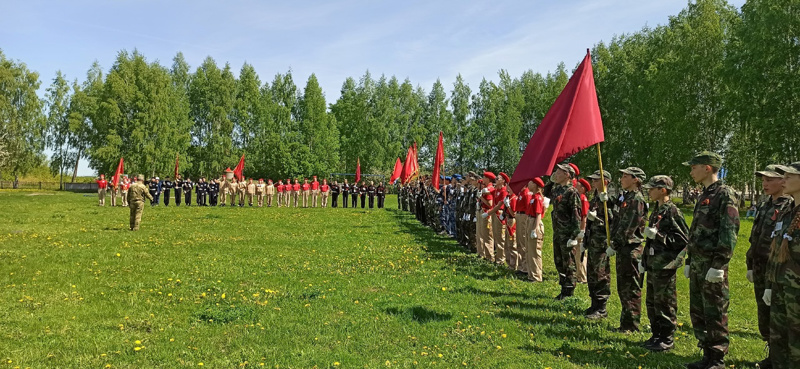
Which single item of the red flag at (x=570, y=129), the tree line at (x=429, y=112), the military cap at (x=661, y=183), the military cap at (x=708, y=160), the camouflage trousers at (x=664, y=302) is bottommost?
the camouflage trousers at (x=664, y=302)

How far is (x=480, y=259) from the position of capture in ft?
45.6

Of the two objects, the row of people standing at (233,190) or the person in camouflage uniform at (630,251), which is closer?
the person in camouflage uniform at (630,251)

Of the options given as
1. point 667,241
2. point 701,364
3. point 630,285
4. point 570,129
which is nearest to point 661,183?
point 667,241

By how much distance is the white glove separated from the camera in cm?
576

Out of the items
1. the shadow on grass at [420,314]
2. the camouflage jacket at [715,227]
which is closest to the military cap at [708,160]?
the camouflage jacket at [715,227]

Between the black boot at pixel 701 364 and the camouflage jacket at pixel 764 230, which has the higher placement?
the camouflage jacket at pixel 764 230

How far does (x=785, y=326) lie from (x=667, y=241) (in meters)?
2.19

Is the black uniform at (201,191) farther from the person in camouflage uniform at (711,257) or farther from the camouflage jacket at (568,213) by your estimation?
the person in camouflage uniform at (711,257)

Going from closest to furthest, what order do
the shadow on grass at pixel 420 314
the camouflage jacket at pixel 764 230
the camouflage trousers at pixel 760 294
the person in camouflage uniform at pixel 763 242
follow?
the person in camouflage uniform at pixel 763 242 → the camouflage trousers at pixel 760 294 → the camouflage jacket at pixel 764 230 → the shadow on grass at pixel 420 314

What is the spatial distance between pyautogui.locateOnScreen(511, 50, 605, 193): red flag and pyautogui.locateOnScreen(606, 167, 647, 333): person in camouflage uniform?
888 millimetres

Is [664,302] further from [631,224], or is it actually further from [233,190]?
[233,190]

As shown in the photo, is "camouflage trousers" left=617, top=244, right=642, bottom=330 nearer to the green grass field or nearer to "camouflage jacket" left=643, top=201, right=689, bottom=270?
the green grass field

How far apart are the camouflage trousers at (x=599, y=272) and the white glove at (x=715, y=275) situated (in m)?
2.46

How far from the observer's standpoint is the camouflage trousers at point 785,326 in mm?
4484
